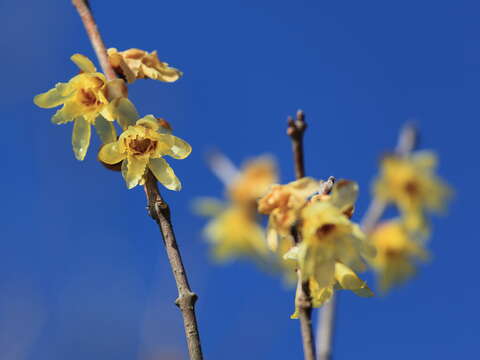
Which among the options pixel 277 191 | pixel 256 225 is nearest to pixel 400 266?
pixel 256 225

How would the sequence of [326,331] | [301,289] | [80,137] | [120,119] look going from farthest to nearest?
[326,331]
[80,137]
[120,119]
[301,289]

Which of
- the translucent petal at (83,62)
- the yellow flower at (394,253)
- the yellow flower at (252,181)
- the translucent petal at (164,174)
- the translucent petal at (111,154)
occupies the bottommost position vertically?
the translucent petal at (164,174)

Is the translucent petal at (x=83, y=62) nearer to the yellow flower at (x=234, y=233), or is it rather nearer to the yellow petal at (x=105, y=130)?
the yellow petal at (x=105, y=130)

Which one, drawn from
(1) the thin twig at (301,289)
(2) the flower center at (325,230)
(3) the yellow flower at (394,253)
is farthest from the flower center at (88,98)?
(3) the yellow flower at (394,253)

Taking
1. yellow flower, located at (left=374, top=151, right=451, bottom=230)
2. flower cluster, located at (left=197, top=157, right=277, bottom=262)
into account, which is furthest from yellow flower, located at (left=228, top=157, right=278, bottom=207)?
yellow flower, located at (left=374, top=151, right=451, bottom=230)

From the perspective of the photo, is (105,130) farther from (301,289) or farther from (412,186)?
(412,186)

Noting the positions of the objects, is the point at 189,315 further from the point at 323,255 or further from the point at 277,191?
the point at 277,191

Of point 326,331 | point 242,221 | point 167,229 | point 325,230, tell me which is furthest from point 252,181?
point 167,229
